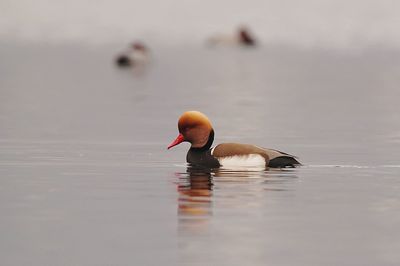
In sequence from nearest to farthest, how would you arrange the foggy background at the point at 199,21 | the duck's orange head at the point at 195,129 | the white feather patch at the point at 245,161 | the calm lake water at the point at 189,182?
the calm lake water at the point at 189,182, the white feather patch at the point at 245,161, the duck's orange head at the point at 195,129, the foggy background at the point at 199,21

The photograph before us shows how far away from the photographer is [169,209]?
12938 mm

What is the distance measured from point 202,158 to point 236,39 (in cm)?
5186

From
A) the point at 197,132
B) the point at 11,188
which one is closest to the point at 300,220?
the point at 11,188

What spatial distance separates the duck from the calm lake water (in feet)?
0.74

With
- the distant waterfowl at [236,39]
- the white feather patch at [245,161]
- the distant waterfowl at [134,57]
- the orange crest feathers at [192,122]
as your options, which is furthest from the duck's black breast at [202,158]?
the distant waterfowl at [236,39]

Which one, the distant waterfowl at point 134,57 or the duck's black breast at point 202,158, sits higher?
the distant waterfowl at point 134,57

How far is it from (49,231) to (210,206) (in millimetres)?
1885

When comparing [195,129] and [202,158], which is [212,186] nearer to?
[202,158]

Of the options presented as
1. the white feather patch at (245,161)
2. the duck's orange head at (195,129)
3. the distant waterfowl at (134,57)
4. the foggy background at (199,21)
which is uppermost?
the foggy background at (199,21)

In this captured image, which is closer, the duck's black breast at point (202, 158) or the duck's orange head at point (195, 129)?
the duck's black breast at point (202, 158)

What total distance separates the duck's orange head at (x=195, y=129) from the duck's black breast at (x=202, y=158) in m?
0.07

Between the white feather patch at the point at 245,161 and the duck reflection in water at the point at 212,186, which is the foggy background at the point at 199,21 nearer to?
the white feather patch at the point at 245,161

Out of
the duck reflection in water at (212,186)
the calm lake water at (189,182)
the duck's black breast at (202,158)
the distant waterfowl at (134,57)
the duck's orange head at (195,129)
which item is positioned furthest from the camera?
the distant waterfowl at (134,57)

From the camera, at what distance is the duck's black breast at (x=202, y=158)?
16.2 meters
